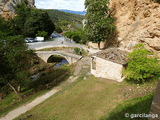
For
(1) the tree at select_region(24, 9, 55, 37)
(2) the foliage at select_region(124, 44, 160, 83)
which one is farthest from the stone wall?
(1) the tree at select_region(24, 9, 55, 37)

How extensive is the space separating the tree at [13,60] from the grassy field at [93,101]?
6793 millimetres

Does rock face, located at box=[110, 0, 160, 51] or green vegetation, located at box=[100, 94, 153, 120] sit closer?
green vegetation, located at box=[100, 94, 153, 120]

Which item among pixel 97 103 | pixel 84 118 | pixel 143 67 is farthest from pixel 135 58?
pixel 84 118

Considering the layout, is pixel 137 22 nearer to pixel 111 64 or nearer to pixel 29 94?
pixel 111 64

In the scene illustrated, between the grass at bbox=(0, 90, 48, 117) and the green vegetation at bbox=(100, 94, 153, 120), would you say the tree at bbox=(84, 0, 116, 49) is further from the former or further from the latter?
the green vegetation at bbox=(100, 94, 153, 120)

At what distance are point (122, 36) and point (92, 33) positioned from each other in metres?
6.96

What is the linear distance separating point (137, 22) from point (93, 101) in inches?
714

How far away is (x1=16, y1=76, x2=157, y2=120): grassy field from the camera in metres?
9.73

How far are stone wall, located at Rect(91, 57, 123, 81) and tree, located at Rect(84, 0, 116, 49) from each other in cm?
1030

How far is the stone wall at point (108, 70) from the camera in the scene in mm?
14202

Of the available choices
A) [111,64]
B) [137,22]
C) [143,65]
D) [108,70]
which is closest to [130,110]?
[143,65]

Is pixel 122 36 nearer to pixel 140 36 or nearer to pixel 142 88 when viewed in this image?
pixel 140 36

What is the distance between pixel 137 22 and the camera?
821 inches

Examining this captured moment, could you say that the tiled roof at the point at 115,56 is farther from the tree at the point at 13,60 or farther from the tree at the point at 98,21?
the tree at the point at 13,60
